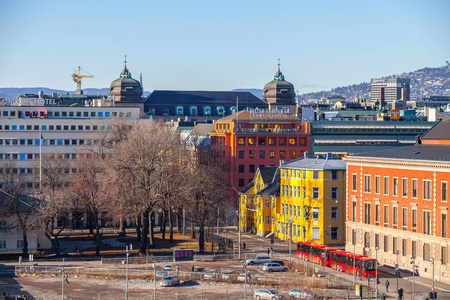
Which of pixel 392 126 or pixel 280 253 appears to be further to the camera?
pixel 392 126

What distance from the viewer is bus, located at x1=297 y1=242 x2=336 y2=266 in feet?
351

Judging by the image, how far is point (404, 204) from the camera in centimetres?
10388

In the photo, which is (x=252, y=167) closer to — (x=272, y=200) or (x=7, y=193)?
(x=272, y=200)

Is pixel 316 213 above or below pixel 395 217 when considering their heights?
below

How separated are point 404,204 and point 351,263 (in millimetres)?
10772

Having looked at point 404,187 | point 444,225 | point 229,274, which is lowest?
point 229,274

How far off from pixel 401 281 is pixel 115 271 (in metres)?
35.0

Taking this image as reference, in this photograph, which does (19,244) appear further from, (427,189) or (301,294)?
(427,189)

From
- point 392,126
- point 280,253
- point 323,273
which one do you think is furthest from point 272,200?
point 392,126

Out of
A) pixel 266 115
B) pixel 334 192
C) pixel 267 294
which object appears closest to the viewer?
pixel 267 294

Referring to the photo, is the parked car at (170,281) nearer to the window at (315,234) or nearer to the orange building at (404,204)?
the orange building at (404,204)

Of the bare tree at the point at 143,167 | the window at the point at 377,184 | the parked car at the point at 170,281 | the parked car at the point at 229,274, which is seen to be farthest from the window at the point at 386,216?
the bare tree at the point at 143,167

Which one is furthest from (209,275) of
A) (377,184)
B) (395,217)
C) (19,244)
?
(19,244)

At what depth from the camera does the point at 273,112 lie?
6983 inches
